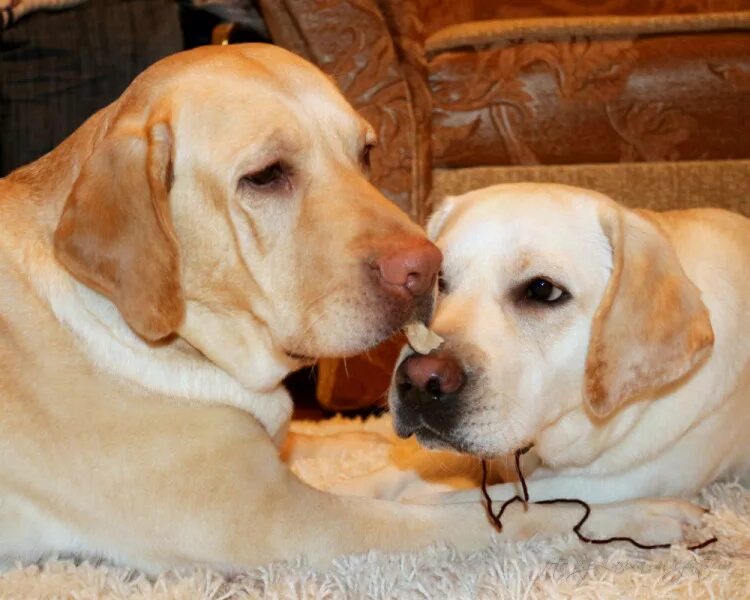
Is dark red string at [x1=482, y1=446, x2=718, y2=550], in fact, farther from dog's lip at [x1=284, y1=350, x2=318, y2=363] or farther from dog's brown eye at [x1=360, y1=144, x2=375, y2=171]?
dog's brown eye at [x1=360, y1=144, x2=375, y2=171]

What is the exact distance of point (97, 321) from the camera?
218 centimetres

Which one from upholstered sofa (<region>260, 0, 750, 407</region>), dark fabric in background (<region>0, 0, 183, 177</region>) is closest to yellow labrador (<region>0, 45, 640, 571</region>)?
upholstered sofa (<region>260, 0, 750, 407</region>)

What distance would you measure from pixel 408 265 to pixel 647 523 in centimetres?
87

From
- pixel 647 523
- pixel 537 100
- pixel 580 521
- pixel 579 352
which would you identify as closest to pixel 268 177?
pixel 579 352

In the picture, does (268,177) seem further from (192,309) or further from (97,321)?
(97,321)

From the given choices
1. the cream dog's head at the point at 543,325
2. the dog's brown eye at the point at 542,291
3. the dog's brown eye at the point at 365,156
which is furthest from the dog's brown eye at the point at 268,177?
the dog's brown eye at the point at 542,291

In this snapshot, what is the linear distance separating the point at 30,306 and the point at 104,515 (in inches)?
18.8

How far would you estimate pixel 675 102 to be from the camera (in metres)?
3.51

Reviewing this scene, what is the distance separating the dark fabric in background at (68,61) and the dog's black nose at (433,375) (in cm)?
239

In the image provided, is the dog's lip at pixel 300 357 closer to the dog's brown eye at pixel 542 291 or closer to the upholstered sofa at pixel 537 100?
the dog's brown eye at pixel 542 291

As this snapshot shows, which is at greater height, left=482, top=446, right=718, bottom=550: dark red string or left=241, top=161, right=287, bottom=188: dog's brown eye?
left=241, top=161, right=287, bottom=188: dog's brown eye

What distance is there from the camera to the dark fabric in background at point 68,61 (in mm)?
3938

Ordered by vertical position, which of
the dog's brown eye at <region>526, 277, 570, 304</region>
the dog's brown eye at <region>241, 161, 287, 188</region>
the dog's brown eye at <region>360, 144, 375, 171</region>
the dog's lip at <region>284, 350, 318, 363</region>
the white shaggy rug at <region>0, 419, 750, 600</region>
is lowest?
the white shaggy rug at <region>0, 419, 750, 600</region>

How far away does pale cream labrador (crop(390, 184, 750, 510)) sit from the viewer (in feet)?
6.97
